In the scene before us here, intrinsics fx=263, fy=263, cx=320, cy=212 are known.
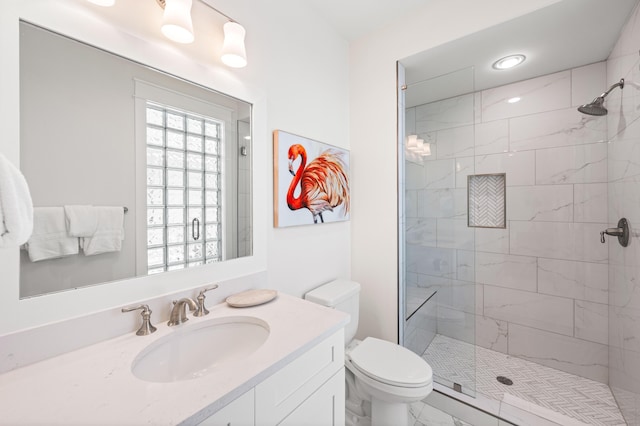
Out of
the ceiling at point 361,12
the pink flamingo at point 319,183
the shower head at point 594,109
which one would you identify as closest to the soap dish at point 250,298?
the pink flamingo at point 319,183

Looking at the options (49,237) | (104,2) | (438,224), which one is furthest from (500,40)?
(49,237)

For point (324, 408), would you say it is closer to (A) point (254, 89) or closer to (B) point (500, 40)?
(A) point (254, 89)

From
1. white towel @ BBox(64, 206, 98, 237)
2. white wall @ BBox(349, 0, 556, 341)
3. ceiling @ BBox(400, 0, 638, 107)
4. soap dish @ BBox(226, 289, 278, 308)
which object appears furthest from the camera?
white wall @ BBox(349, 0, 556, 341)

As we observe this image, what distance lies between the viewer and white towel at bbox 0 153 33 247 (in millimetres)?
524

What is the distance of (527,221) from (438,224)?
2.66ft

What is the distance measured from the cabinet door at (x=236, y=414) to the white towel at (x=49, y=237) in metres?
0.68

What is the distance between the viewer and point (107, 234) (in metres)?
0.90

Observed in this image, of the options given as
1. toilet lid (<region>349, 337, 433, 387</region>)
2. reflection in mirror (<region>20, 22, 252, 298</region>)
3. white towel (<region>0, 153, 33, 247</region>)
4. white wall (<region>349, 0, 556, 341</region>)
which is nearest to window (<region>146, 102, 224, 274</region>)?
reflection in mirror (<region>20, 22, 252, 298</region>)

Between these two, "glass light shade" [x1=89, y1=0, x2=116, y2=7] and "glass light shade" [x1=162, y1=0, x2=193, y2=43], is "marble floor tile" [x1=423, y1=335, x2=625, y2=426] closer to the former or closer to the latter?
"glass light shade" [x1=162, y1=0, x2=193, y2=43]

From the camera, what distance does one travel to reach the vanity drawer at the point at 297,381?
73 centimetres

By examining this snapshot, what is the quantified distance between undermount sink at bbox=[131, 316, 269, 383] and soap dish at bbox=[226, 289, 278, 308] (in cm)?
7

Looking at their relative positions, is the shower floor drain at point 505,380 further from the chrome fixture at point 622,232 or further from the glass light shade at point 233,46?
the glass light shade at point 233,46

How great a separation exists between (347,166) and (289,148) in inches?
24.8

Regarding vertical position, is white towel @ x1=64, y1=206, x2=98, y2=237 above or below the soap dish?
above
